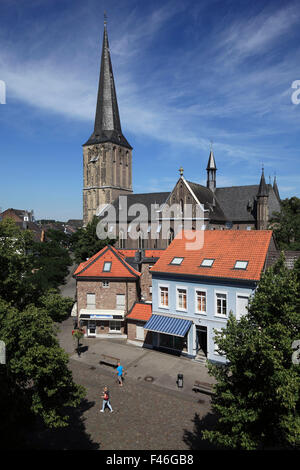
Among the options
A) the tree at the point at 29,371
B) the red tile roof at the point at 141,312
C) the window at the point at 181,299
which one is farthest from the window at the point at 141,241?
the tree at the point at 29,371

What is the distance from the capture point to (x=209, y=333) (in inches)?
915

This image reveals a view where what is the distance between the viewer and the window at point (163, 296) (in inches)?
1023

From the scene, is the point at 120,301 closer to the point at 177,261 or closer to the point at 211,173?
the point at 177,261

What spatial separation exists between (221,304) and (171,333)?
14.3 ft

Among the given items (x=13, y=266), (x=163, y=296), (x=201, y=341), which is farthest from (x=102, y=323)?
(x=13, y=266)

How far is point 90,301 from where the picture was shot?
2964cm

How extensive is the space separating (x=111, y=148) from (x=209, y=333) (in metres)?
58.9

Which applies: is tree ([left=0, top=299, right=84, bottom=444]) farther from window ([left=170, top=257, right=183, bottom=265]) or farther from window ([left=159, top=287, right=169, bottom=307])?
window ([left=170, top=257, right=183, bottom=265])

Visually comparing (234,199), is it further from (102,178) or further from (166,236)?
(102,178)

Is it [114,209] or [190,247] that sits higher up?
[114,209]

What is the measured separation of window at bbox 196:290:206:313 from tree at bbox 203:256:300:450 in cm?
1269

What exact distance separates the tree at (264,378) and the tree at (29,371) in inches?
220
